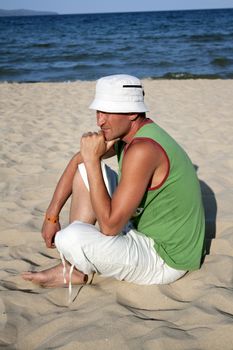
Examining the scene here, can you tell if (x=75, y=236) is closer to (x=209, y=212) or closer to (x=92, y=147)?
(x=92, y=147)

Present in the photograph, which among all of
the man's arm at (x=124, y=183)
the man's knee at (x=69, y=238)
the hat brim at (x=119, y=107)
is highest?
the hat brim at (x=119, y=107)

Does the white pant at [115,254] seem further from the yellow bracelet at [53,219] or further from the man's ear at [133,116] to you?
the man's ear at [133,116]

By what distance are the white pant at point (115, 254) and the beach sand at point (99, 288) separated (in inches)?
3.6

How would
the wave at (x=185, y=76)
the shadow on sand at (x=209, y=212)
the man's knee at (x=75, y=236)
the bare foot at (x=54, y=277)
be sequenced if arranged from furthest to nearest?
the wave at (x=185, y=76) → the shadow on sand at (x=209, y=212) → the bare foot at (x=54, y=277) → the man's knee at (x=75, y=236)

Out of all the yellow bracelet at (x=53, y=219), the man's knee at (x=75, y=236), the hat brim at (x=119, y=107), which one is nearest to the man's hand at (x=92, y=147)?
the hat brim at (x=119, y=107)

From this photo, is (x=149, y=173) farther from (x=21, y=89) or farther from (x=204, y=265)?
(x=21, y=89)

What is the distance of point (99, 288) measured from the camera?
2.34 meters

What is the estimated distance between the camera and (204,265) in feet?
8.25

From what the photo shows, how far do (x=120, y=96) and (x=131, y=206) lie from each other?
0.50 metres

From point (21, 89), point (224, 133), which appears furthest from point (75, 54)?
point (224, 133)

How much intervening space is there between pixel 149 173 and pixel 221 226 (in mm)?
1340

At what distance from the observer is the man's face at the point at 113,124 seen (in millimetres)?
2090

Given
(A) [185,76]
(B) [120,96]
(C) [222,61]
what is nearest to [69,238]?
(B) [120,96]

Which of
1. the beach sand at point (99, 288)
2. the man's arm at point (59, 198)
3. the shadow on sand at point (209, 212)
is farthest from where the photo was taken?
the shadow on sand at point (209, 212)
